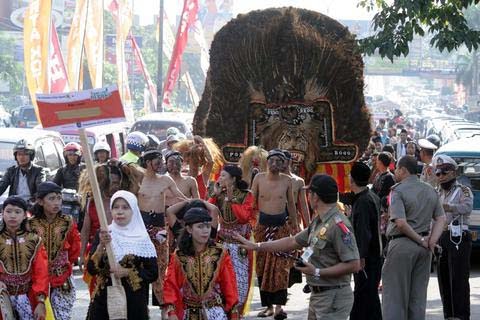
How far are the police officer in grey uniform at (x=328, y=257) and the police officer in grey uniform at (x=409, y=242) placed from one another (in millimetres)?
2162

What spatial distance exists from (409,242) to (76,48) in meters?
21.0

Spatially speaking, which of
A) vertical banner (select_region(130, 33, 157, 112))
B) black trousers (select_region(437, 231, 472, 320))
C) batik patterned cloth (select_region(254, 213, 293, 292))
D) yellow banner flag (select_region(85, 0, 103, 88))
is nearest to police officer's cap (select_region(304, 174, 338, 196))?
black trousers (select_region(437, 231, 472, 320))

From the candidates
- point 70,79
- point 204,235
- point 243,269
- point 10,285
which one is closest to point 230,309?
point 204,235

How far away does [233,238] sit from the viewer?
11.8m

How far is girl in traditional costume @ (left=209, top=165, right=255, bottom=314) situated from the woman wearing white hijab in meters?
3.24

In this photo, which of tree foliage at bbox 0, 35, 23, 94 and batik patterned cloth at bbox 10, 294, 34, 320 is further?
tree foliage at bbox 0, 35, 23, 94

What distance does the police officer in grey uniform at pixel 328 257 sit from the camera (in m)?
8.19

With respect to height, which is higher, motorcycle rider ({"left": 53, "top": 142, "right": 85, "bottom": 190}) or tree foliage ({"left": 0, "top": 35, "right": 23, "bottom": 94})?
motorcycle rider ({"left": 53, "top": 142, "right": 85, "bottom": 190})

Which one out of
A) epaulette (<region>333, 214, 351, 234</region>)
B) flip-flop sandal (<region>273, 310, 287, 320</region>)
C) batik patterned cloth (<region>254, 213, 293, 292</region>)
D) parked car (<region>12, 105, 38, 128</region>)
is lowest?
parked car (<region>12, 105, 38, 128</region>)

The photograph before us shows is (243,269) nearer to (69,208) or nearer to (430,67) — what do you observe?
(69,208)

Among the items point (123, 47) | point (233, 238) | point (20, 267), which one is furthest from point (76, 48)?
point (20, 267)

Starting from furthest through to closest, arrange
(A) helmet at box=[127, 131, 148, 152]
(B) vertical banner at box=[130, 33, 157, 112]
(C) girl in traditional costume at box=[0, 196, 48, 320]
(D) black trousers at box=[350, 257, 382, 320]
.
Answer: (B) vertical banner at box=[130, 33, 157, 112] < (A) helmet at box=[127, 131, 148, 152] < (D) black trousers at box=[350, 257, 382, 320] < (C) girl in traditional costume at box=[0, 196, 48, 320]

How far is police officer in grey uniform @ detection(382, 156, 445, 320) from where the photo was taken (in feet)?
34.4

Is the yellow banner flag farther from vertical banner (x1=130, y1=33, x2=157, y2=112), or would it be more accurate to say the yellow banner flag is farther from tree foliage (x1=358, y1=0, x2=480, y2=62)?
tree foliage (x1=358, y1=0, x2=480, y2=62)
